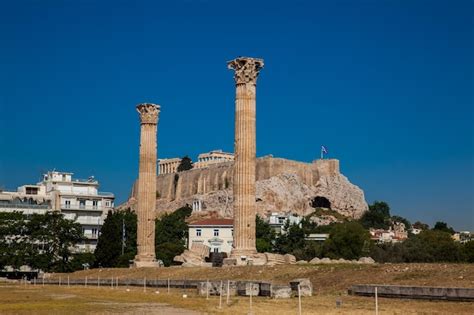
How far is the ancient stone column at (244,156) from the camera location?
38938mm

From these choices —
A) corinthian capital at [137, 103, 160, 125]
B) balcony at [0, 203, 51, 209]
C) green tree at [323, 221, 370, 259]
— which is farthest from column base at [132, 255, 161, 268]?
balcony at [0, 203, 51, 209]

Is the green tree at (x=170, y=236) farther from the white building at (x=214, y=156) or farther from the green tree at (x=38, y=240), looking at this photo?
the white building at (x=214, y=156)

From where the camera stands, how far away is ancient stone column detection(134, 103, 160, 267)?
49.8 m

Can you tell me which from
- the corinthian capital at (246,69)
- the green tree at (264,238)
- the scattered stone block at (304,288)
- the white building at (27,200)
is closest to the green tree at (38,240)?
the white building at (27,200)

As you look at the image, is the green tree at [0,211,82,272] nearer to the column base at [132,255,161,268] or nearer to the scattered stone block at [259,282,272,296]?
the column base at [132,255,161,268]

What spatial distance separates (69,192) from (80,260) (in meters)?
30.9

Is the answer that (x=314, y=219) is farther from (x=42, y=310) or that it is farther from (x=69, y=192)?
(x=42, y=310)

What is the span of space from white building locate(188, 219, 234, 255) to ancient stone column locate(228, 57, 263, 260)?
57.9 metres

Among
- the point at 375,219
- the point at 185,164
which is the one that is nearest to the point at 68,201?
the point at 375,219

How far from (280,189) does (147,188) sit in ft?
329

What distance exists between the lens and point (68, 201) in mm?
86625

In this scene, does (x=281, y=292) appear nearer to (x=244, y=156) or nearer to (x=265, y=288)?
(x=265, y=288)

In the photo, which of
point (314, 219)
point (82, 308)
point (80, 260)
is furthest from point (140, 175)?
point (314, 219)

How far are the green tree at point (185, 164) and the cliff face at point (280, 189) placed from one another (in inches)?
821
